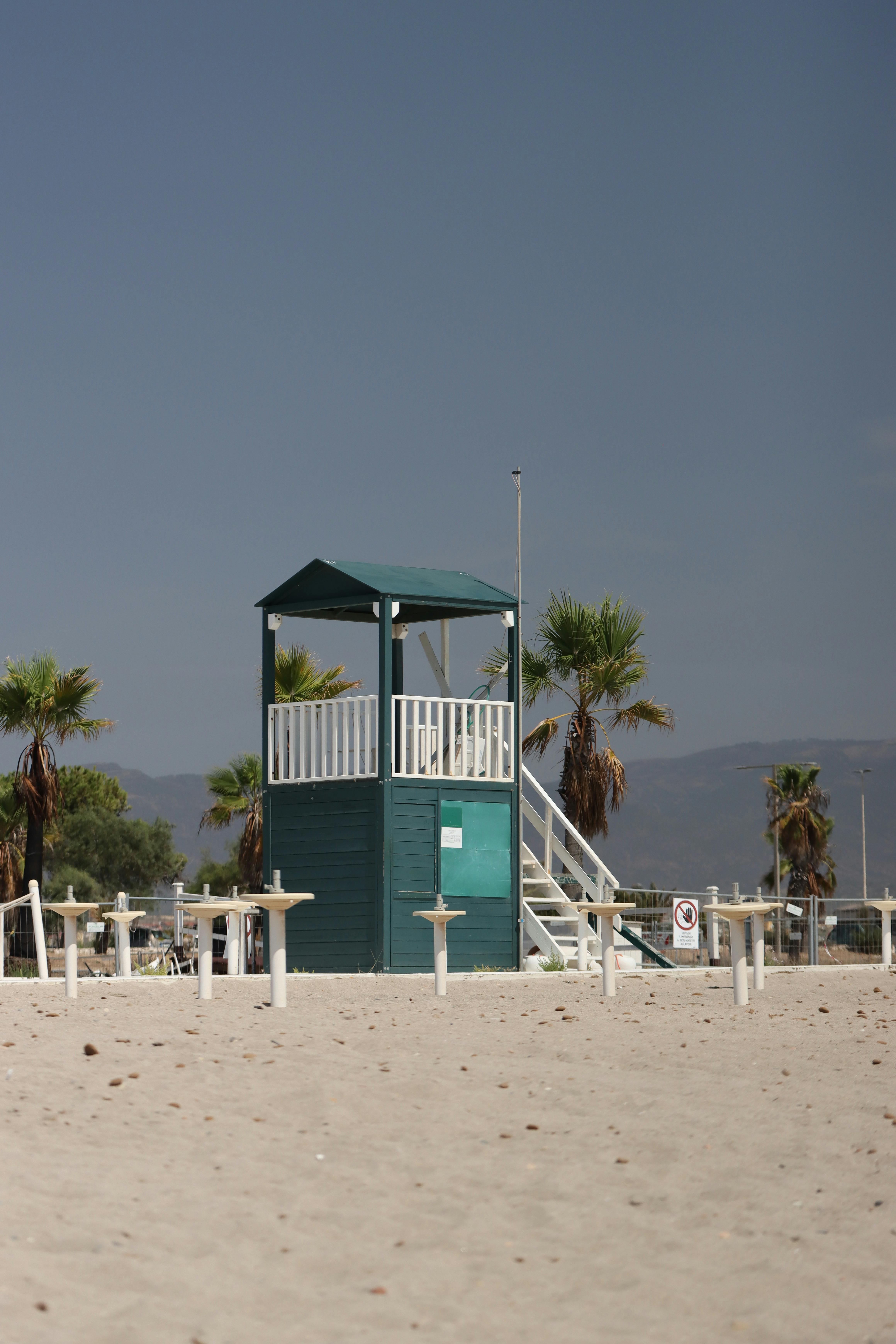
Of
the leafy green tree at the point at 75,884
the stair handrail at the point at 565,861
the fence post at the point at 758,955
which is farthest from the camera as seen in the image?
the leafy green tree at the point at 75,884

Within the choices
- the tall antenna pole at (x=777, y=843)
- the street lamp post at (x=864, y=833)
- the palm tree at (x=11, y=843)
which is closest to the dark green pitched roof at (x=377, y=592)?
the palm tree at (x=11, y=843)

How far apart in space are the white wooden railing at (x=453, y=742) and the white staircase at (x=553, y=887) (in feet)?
2.63

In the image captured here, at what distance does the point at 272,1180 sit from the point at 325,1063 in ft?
7.13

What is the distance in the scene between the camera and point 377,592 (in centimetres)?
1688

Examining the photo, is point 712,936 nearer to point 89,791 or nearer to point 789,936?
point 789,936

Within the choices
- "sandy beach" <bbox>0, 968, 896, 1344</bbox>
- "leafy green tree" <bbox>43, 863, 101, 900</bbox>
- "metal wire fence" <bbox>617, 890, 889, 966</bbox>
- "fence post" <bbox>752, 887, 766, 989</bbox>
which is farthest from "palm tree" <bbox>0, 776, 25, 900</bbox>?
"sandy beach" <bbox>0, 968, 896, 1344</bbox>

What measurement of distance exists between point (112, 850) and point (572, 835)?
54.1 metres

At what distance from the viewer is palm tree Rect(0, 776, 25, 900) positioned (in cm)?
3192

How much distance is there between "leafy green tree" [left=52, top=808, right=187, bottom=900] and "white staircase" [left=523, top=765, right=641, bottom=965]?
5304 cm

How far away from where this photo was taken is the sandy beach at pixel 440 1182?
4352 millimetres

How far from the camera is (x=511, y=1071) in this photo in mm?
7832

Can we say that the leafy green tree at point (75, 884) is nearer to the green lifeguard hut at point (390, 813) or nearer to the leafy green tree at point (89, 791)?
the leafy green tree at point (89, 791)

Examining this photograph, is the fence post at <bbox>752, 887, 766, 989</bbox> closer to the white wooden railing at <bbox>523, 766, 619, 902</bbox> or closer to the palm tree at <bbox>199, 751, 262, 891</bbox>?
the white wooden railing at <bbox>523, 766, 619, 902</bbox>

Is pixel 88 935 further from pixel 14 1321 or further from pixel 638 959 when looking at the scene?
pixel 14 1321
